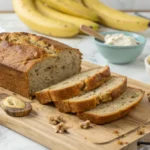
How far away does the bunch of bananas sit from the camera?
122 inches

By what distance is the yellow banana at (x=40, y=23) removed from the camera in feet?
10.0

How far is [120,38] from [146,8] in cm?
109

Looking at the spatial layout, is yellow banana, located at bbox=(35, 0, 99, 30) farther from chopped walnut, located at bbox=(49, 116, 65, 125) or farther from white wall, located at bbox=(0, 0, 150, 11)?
chopped walnut, located at bbox=(49, 116, 65, 125)

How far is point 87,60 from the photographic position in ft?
9.21

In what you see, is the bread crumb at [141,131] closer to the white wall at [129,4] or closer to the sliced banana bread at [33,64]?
the sliced banana bread at [33,64]

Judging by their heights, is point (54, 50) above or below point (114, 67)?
above

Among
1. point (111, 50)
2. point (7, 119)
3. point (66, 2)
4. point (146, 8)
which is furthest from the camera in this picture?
point (146, 8)

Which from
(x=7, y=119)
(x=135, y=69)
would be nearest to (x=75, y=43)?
(x=135, y=69)

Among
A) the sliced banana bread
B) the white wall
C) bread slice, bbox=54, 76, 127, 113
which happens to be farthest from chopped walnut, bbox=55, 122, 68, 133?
the white wall

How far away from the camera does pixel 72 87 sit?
7.11 ft

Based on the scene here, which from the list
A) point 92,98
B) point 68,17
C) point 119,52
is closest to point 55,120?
point 92,98

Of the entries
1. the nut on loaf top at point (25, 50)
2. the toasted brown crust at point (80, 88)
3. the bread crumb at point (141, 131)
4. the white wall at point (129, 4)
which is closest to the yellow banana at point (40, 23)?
the nut on loaf top at point (25, 50)

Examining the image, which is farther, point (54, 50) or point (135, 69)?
point (135, 69)

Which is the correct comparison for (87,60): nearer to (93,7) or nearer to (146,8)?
(93,7)
